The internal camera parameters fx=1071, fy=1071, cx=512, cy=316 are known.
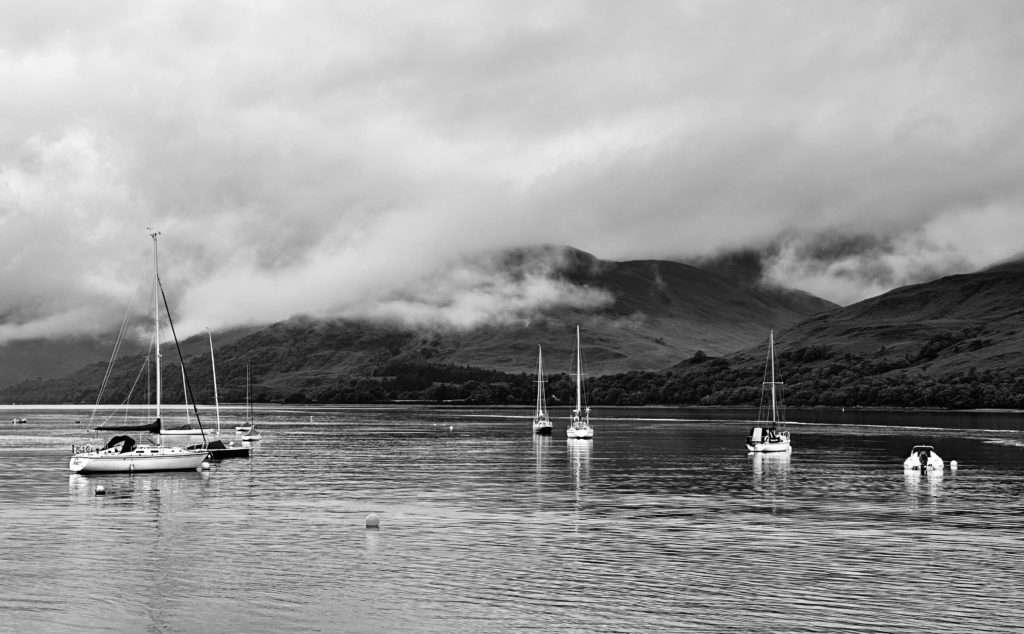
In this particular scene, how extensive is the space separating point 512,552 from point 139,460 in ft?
221

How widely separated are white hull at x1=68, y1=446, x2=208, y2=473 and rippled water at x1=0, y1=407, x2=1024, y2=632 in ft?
10.1

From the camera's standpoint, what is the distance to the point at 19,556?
2238 inches

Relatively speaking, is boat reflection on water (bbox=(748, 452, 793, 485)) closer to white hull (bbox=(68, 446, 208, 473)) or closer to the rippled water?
the rippled water

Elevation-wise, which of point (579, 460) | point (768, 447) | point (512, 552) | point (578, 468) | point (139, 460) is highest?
point (139, 460)

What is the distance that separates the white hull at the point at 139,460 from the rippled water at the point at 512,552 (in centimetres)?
308

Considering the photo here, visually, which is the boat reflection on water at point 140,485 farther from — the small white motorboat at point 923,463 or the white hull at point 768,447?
the white hull at point 768,447

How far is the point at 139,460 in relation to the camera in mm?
112938

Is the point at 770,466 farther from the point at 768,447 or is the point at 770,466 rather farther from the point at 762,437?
the point at 762,437

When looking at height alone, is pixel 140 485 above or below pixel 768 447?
below

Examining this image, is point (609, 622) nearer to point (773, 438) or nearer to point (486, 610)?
point (486, 610)

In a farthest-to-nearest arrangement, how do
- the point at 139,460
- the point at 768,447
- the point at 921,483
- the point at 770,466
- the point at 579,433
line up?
the point at 579,433 < the point at 768,447 < the point at 770,466 < the point at 139,460 < the point at 921,483

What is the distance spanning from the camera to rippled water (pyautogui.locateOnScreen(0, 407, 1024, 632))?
42969 millimetres

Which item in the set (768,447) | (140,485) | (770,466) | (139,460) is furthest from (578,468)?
(140,485)

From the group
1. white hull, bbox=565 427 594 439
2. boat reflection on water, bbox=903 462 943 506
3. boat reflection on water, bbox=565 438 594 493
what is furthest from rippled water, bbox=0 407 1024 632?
white hull, bbox=565 427 594 439
